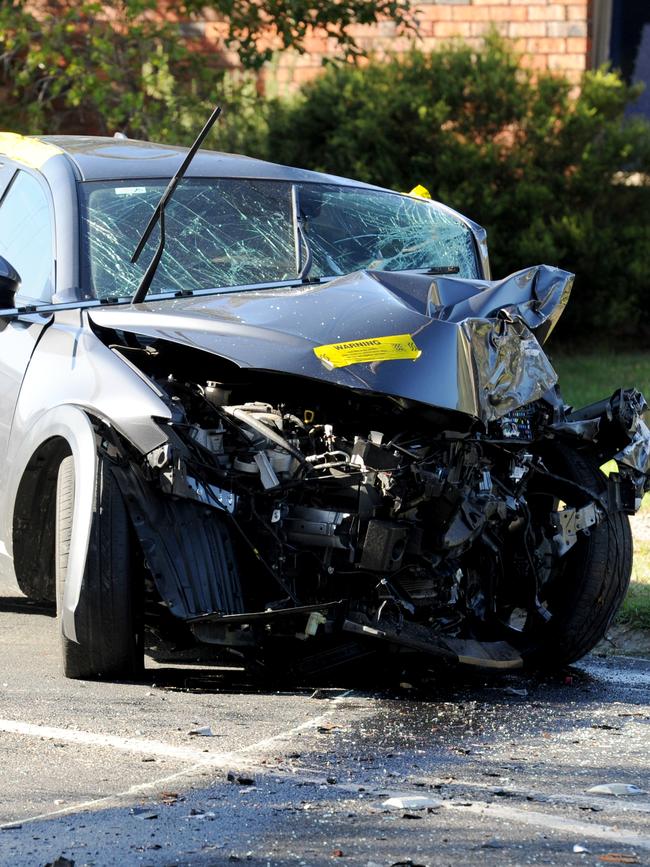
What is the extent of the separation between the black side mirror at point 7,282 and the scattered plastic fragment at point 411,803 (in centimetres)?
248

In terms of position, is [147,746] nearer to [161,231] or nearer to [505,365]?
[505,365]

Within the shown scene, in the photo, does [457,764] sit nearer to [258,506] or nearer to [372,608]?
[372,608]

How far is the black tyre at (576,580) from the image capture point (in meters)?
5.46

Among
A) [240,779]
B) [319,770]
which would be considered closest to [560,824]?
[319,770]

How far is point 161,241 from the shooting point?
18.0 ft

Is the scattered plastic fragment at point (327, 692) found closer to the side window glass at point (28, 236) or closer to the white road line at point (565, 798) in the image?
the white road line at point (565, 798)

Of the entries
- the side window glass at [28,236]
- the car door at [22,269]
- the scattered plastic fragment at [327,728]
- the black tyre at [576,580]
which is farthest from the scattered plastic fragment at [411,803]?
the side window glass at [28,236]

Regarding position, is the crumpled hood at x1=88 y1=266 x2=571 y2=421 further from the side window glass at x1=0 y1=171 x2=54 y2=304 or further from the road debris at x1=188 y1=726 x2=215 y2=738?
the road debris at x1=188 y1=726 x2=215 y2=738

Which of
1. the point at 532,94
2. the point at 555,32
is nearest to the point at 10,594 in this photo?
the point at 532,94

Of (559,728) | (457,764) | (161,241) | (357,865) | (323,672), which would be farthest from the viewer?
(161,241)

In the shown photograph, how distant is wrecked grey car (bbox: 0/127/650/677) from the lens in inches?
187

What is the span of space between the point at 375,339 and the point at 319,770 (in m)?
1.42

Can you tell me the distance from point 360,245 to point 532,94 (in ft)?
23.6

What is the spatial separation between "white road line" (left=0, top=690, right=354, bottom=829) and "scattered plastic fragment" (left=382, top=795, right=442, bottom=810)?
521mm
